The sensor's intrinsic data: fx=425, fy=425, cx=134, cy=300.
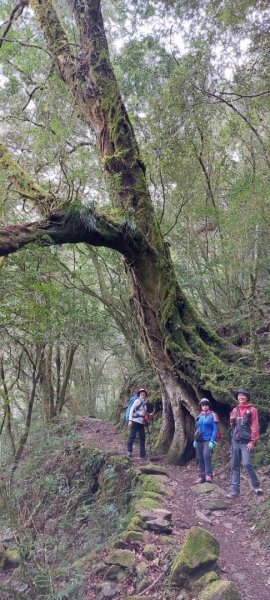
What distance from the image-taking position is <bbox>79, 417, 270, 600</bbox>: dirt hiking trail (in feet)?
14.7

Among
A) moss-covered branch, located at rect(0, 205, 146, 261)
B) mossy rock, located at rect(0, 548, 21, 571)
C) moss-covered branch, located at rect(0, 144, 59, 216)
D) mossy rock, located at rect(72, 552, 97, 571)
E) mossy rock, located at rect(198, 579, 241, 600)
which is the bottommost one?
mossy rock, located at rect(0, 548, 21, 571)

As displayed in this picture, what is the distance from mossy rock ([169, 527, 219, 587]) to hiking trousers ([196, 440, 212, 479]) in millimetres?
2682

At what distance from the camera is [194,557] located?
14.6ft

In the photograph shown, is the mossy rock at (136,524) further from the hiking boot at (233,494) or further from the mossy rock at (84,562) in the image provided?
the hiking boot at (233,494)

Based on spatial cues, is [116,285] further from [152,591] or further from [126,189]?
[152,591]

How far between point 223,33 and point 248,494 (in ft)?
29.4

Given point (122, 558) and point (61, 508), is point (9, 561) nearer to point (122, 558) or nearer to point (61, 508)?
point (61, 508)

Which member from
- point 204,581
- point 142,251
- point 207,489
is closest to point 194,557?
point 204,581

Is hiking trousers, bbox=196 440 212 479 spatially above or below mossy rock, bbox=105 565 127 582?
above

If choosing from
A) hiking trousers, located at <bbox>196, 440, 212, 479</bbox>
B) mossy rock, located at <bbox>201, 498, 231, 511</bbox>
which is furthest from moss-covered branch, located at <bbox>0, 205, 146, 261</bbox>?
mossy rock, located at <bbox>201, 498, 231, 511</bbox>

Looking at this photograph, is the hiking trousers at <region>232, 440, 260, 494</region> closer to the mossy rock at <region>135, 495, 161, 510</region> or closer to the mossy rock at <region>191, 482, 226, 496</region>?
the mossy rock at <region>191, 482, 226, 496</region>

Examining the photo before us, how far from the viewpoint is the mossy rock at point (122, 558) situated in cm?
489

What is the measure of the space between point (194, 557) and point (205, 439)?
10.2 ft

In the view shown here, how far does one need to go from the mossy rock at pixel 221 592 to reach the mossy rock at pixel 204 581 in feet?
0.29
